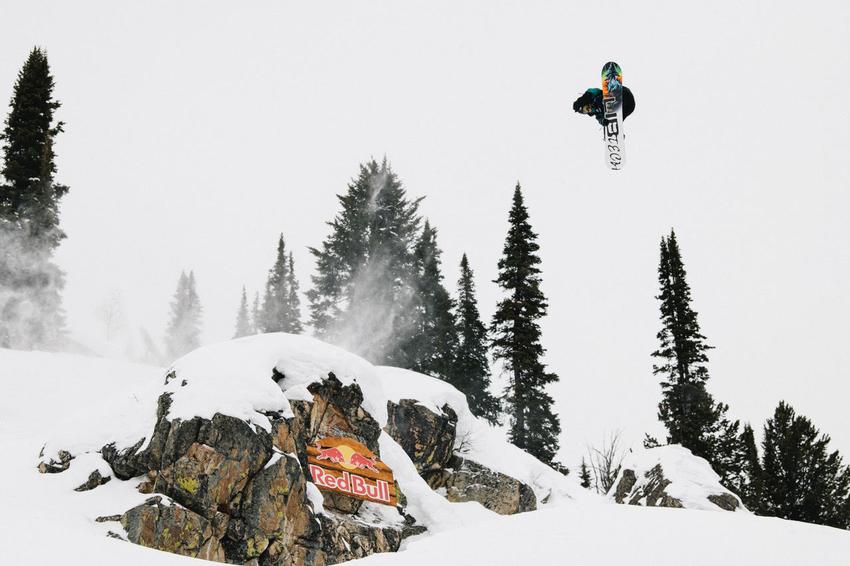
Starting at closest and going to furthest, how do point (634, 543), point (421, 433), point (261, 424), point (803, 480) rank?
point (634, 543), point (261, 424), point (421, 433), point (803, 480)

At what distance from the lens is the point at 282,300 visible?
2255 inches

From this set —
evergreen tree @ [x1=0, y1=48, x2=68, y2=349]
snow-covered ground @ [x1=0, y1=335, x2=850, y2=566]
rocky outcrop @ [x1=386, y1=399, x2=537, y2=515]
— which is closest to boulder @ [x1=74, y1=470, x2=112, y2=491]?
snow-covered ground @ [x1=0, y1=335, x2=850, y2=566]

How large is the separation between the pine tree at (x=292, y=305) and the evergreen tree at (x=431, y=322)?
17713 mm

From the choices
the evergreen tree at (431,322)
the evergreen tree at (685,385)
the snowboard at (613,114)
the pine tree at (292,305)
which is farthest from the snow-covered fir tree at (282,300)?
the snowboard at (613,114)

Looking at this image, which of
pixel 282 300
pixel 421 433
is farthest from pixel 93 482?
pixel 282 300

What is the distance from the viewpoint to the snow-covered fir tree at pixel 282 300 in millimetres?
54594

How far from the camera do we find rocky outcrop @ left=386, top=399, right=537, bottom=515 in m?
22.5

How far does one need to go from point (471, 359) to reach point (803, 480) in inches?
736

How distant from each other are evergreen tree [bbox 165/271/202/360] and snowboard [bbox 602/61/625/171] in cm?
7845

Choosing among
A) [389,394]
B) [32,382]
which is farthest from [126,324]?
[389,394]

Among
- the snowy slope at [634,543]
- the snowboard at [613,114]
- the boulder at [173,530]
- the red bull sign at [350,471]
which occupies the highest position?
the snowboard at [613,114]

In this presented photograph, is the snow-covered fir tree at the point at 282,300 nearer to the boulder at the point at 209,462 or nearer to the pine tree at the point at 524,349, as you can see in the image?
the pine tree at the point at 524,349

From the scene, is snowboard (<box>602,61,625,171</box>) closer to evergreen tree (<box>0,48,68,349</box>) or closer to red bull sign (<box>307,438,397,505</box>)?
red bull sign (<box>307,438,397,505</box>)

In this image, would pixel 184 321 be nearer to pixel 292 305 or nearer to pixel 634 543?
pixel 292 305
